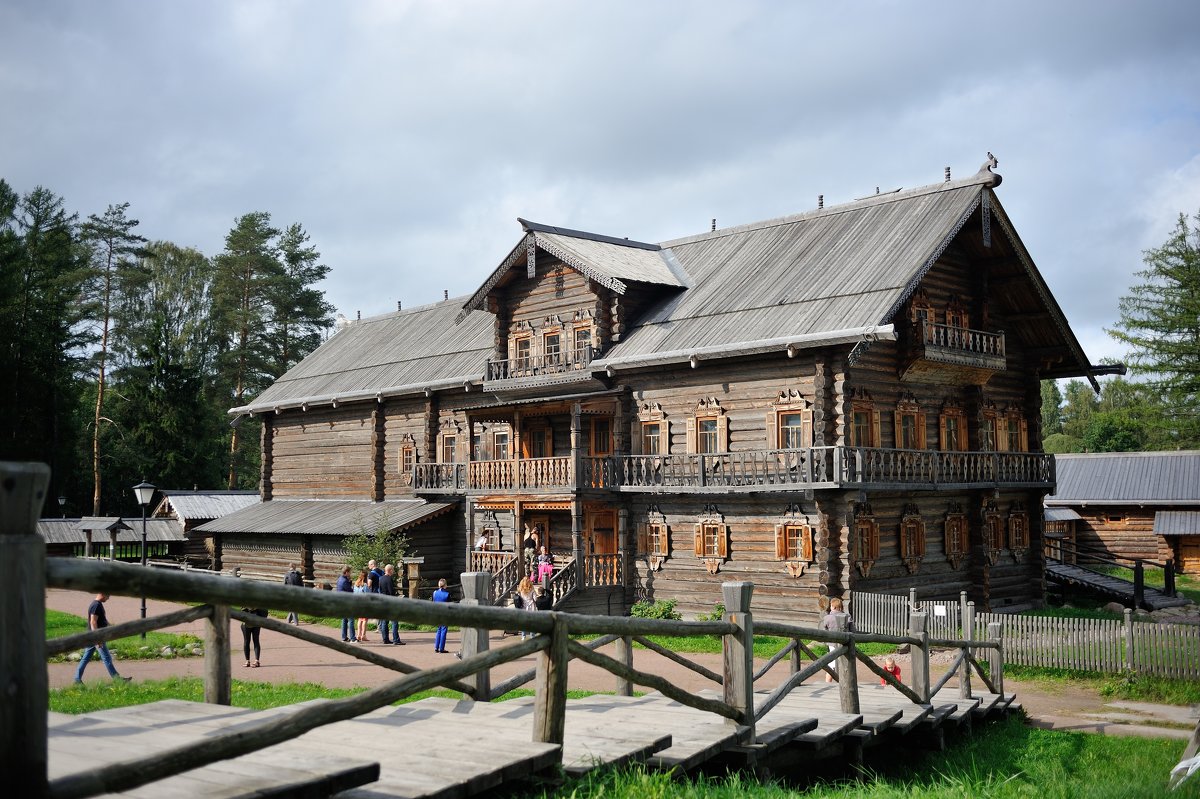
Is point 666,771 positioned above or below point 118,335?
below

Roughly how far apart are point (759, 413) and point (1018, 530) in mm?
11231

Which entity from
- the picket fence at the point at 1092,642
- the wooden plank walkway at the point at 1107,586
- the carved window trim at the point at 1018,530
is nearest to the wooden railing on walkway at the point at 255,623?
the picket fence at the point at 1092,642

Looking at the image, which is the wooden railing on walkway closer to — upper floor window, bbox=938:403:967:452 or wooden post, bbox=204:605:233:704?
wooden post, bbox=204:605:233:704

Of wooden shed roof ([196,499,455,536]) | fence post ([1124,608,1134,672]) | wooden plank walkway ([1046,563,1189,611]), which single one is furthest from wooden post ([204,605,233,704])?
wooden plank walkway ([1046,563,1189,611])

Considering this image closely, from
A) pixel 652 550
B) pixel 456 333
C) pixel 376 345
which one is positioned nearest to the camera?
pixel 652 550

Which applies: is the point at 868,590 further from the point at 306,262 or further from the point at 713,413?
the point at 306,262

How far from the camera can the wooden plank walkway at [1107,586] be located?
105 ft

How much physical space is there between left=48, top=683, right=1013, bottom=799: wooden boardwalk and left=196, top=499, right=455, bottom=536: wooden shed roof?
24688 mm

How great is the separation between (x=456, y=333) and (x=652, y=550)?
1376 centimetres

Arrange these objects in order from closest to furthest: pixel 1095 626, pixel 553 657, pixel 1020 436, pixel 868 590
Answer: pixel 553 657
pixel 1095 626
pixel 868 590
pixel 1020 436

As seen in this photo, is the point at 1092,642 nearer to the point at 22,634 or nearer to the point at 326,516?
the point at 22,634

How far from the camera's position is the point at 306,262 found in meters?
70.5

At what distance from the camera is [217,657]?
756 centimetres

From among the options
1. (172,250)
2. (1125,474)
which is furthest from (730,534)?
(172,250)
